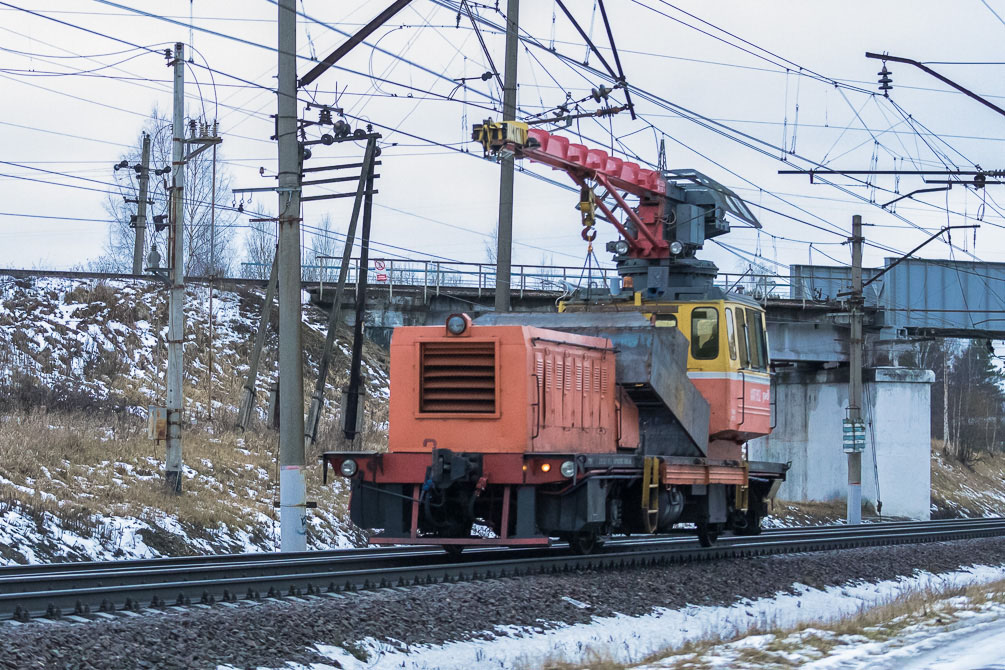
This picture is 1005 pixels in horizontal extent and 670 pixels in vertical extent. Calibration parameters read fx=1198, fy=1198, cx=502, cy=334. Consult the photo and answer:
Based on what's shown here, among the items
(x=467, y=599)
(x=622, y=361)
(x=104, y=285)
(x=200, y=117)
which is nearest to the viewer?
(x=467, y=599)

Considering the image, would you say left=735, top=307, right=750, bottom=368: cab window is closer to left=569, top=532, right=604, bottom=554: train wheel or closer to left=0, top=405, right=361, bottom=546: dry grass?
left=569, top=532, right=604, bottom=554: train wheel

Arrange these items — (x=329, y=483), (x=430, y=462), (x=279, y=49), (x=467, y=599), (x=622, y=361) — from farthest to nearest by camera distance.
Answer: (x=329, y=483) < (x=279, y=49) < (x=622, y=361) < (x=430, y=462) < (x=467, y=599)

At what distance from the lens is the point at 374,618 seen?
988cm

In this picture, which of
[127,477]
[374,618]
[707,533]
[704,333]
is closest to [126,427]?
[127,477]

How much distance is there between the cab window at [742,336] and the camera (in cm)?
1733

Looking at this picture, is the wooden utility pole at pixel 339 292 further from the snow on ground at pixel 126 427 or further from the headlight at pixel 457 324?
the headlight at pixel 457 324

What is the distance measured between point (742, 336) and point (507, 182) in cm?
634

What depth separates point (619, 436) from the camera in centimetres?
1577

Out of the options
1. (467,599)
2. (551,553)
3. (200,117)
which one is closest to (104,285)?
(200,117)

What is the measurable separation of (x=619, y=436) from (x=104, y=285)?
2607 cm

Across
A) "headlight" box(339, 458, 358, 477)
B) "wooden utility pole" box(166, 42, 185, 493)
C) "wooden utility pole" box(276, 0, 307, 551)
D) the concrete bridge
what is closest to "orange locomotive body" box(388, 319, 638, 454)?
"headlight" box(339, 458, 358, 477)

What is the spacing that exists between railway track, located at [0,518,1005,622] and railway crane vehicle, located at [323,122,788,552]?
40 centimetres

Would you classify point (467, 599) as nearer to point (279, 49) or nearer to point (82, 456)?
point (279, 49)

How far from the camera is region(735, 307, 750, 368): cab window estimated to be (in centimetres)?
1733
